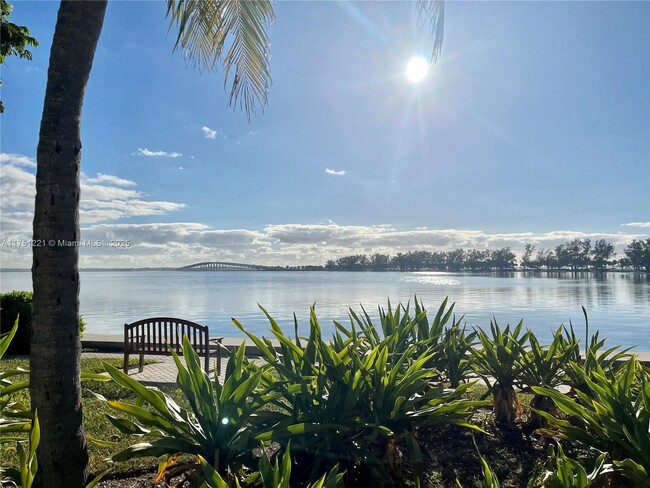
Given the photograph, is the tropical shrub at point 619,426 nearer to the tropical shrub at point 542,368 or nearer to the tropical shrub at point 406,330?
the tropical shrub at point 542,368

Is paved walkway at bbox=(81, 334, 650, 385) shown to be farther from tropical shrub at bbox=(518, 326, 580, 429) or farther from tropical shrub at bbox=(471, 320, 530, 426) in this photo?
tropical shrub at bbox=(471, 320, 530, 426)

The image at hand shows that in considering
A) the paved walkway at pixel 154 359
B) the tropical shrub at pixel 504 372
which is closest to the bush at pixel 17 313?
the paved walkway at pixel 154 359

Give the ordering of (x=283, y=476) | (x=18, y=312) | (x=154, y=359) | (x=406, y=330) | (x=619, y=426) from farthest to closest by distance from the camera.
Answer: (x=18, y=312) → (x=154, y=359) → (x=406, y=330) → (x=619, y=426) → (x=283, y=476)

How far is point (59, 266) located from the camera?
301 cm

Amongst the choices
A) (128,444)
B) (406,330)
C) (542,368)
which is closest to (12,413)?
(128,444)

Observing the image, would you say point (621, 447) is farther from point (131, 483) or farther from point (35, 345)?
point (35, 345)

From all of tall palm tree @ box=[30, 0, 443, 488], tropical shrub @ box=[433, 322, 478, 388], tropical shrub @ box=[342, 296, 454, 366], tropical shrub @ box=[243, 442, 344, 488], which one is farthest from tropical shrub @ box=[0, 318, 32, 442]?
tropical shrub @ box=[433, 322, 478, 388]

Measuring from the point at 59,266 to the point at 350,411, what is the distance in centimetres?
210

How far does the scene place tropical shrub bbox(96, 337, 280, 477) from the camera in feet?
9.48

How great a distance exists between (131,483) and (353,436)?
5.53ft

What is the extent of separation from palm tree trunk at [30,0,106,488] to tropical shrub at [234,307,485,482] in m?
1.29

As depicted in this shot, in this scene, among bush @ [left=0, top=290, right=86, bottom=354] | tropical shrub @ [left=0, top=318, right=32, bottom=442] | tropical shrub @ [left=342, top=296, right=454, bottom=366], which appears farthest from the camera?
bush @ [left=0, top=290, right=86, bottom=354]

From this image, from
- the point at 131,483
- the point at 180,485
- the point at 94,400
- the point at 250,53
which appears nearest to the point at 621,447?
the point at 180,485

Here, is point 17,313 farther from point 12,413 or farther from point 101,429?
point 12,413
